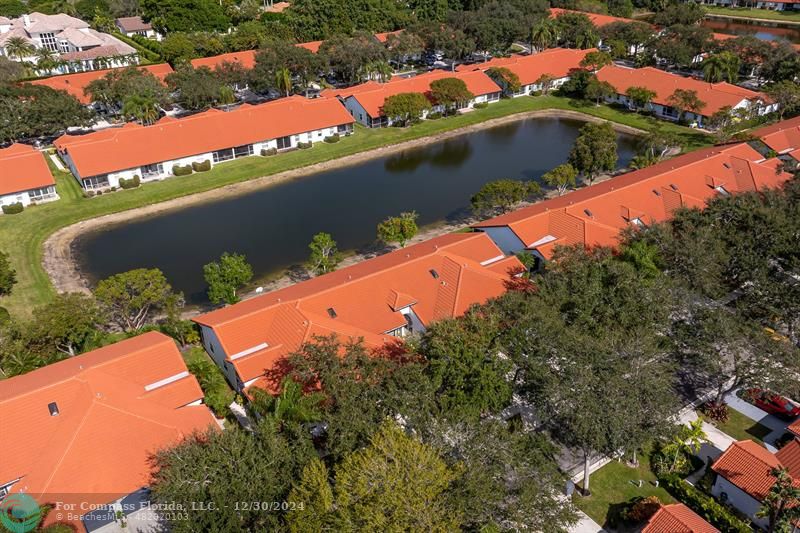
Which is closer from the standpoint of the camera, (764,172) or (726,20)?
(764,172)

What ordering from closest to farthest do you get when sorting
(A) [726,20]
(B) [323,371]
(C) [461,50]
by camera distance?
1. (B) [323,371]
2. (C) [461,50]
3. (A) [726,20]

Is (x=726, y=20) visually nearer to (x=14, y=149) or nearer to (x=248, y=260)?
(x=248, y=260)

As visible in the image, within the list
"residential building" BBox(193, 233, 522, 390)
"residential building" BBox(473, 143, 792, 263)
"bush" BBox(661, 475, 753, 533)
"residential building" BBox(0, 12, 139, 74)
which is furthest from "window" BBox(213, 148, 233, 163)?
"bush" BBox(661, 475, 753, 533)

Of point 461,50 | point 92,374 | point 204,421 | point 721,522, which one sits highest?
point 461,50

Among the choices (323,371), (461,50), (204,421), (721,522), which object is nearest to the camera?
(721,522)

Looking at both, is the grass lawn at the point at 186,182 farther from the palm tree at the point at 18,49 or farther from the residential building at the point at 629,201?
the palm tree at the point at 18,49

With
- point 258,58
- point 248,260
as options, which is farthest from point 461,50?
point 248,260

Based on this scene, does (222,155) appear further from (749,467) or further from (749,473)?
(749,473)
